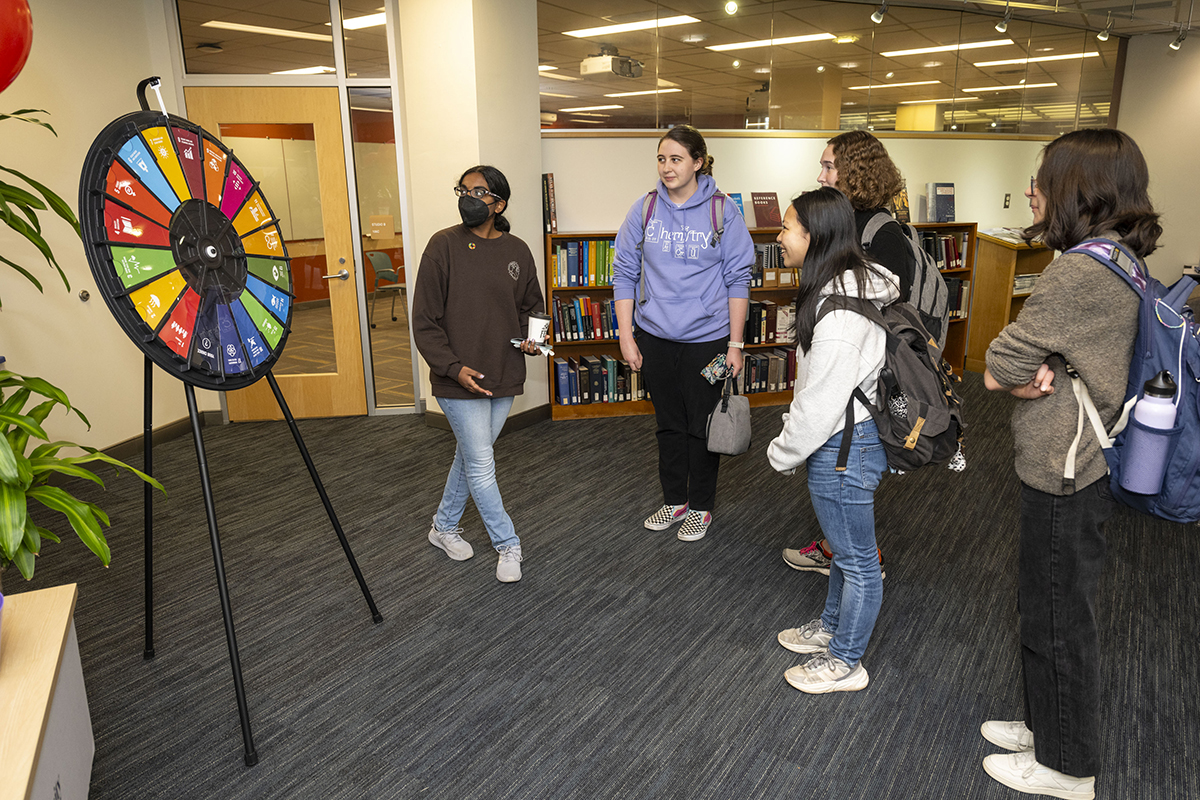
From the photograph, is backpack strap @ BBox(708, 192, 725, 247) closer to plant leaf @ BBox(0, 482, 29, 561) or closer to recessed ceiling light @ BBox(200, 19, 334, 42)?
plant leaf @ BBox(0, 482, 29, 561)

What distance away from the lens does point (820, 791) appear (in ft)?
6.01

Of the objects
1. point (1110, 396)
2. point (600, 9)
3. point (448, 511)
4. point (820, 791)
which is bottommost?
point (820, 791)

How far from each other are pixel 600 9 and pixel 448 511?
4.20 m

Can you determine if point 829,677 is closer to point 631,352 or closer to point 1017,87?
point 631,352

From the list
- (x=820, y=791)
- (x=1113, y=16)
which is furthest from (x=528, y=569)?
(x=1113, y=16)

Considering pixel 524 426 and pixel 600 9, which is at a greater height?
pixel 600 9

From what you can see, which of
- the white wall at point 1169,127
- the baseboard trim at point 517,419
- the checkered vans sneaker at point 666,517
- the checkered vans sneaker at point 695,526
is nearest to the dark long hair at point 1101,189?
the checkered vans sneaker at point 695,526

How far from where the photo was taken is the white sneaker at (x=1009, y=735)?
1.92 meters

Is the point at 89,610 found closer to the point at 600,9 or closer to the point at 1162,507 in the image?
the point at 1162,507

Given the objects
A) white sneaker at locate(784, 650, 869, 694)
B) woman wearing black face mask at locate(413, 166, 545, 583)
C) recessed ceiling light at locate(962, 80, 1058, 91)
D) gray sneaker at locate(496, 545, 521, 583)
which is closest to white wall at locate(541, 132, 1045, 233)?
recessed ceiling light at locate(962, 80, 1058, 91)

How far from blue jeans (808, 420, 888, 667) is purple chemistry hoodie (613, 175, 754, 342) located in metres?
1.02

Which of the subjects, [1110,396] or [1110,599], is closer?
[1110,396]

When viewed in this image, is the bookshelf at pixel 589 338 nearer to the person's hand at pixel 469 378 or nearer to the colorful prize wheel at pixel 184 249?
the person's hand at pixel 469 378

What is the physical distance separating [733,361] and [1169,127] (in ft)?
24.4
